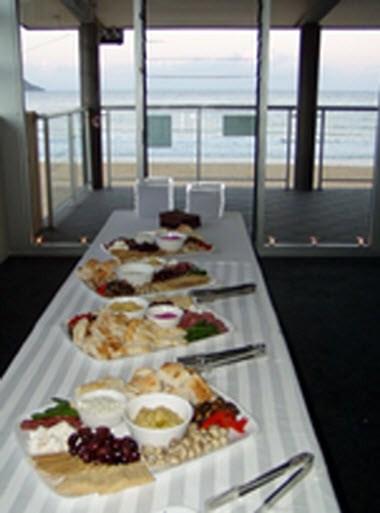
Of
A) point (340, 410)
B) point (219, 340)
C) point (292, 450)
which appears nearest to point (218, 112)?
point (340, 410)

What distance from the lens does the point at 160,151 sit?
577 centimetres

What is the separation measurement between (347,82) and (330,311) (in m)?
2.44

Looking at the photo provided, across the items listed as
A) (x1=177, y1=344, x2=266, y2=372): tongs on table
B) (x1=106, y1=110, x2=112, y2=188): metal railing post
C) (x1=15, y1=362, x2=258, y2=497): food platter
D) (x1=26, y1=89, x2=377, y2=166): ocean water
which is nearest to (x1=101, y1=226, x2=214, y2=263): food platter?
(x1=177, y1=344, x2=266, y2=372): tongs on table

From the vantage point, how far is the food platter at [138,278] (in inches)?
81.2

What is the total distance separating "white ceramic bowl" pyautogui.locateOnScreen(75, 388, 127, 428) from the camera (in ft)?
4.02

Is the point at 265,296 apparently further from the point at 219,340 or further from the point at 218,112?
the point at 218,112

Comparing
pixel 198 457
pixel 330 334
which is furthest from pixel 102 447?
pixel 330 334

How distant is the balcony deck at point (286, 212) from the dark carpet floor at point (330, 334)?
46 cm

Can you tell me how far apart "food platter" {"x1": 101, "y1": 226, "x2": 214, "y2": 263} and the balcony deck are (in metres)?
2.83

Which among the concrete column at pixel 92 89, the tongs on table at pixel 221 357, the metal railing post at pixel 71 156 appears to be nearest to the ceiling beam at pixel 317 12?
the concrete column at pixel 92 89

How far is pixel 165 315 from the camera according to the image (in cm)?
175

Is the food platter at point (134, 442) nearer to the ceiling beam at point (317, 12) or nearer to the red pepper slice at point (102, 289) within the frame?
the red pepper slice at point (102, 289)

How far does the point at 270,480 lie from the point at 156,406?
0.27m

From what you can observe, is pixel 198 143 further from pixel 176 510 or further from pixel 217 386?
pixel 176 510
